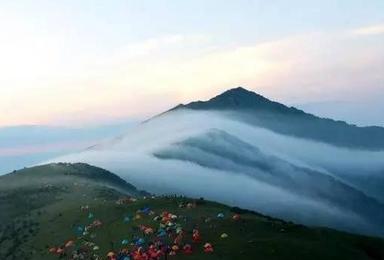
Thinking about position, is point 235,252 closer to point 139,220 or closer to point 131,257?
point 131,257

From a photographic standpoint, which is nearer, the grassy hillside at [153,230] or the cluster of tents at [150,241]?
the cluster of tents at [150,241]

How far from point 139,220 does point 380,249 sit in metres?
23.7

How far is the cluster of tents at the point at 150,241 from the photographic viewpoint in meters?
49.4

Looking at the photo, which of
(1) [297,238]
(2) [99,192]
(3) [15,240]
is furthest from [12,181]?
(1) [297,238]

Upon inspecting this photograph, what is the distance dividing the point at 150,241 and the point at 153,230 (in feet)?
11.1

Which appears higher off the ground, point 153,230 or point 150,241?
point 153,230

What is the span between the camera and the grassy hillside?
49.6m

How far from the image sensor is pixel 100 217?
69.6 meters

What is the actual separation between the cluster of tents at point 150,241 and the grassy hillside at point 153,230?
0.37 feet

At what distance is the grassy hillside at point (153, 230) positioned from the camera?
49559 millimetres

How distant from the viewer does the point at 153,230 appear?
186 feet

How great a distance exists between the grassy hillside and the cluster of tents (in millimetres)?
114

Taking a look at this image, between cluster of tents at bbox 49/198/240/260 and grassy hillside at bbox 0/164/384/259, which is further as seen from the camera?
grassy hillside at bbox 0/164/384/259

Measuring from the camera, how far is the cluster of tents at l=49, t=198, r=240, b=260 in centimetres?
4941
